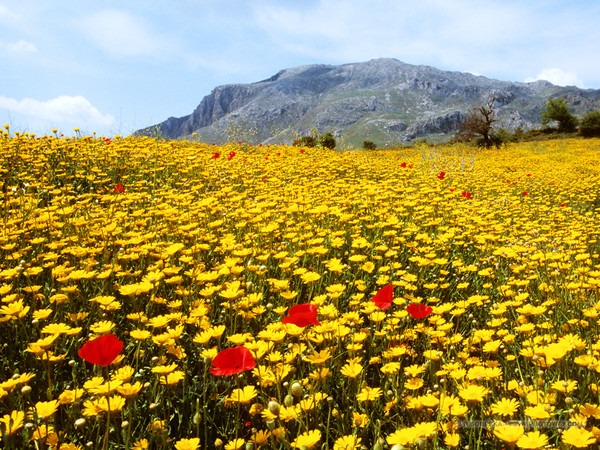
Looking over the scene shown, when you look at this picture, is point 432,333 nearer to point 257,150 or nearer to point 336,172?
point 336,172

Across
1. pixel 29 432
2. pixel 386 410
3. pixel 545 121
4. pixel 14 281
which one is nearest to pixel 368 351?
pixel 386 410

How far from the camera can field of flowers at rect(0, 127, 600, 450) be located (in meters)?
1.21

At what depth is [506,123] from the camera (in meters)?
128

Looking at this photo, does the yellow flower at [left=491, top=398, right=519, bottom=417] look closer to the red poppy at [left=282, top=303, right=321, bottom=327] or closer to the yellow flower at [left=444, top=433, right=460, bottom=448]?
the yellow flower at [left=444, top=433, right=460, bottom=448]

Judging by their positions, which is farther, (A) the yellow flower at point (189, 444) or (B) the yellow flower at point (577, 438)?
(A) the yellow flower at point (189, 444)

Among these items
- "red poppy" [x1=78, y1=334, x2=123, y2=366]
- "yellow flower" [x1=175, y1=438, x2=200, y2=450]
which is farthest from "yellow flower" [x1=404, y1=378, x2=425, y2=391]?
"red poppy" [x1=78, y1=334, x2=123, y2=366]

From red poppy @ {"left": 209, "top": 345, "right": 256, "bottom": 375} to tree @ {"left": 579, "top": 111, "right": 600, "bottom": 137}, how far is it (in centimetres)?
3785

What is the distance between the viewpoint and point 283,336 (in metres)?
1.44

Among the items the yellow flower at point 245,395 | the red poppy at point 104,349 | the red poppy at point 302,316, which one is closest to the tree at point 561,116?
the red poppy at point 302,316

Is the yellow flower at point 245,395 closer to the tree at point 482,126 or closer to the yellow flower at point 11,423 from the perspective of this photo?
the yellow flower at point 11,423

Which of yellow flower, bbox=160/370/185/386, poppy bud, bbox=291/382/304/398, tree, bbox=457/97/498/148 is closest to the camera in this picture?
poppy bud, bbox=291/382/304/398

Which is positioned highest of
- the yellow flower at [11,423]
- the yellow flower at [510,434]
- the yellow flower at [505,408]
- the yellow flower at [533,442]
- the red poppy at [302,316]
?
the red poppy at [302,316]

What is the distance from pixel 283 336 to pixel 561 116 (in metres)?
48.8

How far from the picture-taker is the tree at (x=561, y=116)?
120 ft
